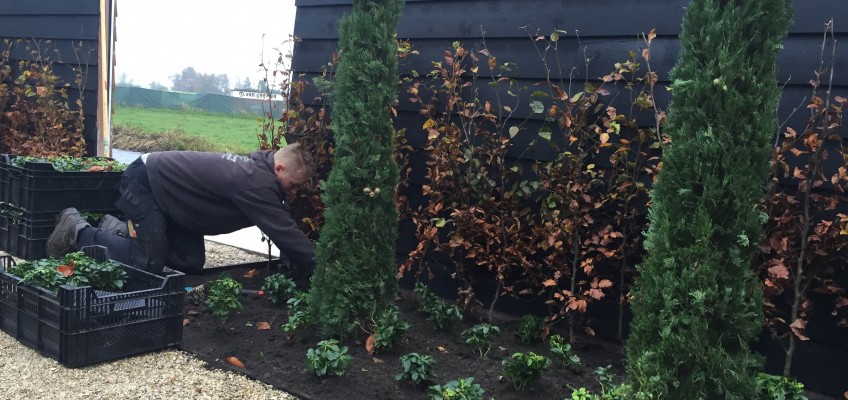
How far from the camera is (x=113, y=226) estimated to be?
255 inches

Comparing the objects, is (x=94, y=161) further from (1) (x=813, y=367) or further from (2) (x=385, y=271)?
(1) (x=813, y=367)

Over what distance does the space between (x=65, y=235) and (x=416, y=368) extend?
384cm

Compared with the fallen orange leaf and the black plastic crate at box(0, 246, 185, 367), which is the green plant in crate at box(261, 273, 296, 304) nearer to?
the black plastic crate at box(0, 246, 185, 367)

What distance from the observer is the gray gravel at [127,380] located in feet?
13.0

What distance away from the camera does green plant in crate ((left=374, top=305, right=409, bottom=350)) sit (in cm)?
444

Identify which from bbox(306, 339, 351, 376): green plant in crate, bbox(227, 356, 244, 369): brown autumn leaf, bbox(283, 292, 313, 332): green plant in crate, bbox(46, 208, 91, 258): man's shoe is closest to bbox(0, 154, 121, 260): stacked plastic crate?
bbox(46, 208, 91, 258): man's shoe

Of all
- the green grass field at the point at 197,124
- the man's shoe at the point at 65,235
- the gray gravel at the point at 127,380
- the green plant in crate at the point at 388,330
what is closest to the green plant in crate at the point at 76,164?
the man's shoe at the point at 65,235

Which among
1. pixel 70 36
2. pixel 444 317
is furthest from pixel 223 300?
pixel 70 36

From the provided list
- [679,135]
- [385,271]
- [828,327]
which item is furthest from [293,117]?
[828,327]

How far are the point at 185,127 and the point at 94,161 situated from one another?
5121mm

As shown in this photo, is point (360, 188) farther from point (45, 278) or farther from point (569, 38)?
point (45, 278)

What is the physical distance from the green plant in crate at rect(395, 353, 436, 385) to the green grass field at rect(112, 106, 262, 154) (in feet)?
13.5

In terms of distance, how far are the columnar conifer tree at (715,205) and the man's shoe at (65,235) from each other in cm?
488

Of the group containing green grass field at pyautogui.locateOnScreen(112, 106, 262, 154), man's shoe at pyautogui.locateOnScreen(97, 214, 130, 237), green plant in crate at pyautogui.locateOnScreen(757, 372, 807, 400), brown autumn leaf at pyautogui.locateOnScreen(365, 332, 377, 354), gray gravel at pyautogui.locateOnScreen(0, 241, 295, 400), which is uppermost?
green grass field at pyautogui.locateOnScreen(112, 106, 262, 154)
